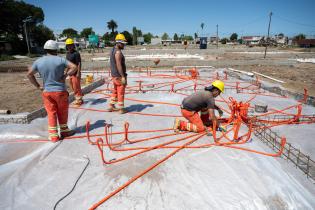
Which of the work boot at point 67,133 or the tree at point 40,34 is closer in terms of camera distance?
the work boot at point 67,133

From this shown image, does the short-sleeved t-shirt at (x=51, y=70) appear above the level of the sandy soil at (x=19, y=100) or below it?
above

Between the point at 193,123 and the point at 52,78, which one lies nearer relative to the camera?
the point at 52,78

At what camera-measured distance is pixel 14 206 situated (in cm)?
237

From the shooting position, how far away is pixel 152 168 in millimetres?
3014

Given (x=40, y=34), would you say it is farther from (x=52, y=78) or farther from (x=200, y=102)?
(x=200, y=102)

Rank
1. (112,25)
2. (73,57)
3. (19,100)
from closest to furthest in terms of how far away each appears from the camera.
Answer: (73,57)
(19,100)
(112,25)

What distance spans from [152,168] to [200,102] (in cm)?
→ 163

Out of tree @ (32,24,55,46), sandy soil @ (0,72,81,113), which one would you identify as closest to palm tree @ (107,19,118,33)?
tree @ (32,24,55,46)

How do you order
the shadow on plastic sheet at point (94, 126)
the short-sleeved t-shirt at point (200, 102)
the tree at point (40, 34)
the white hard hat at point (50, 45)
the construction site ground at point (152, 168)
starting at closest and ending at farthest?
the construction site ground at point (152, 168), the white hard hat at point (50, 45), the short-sleeved t-shirt at point (200, 102), the shadow on plastic sheet at point (94, 126), the tree at point (40, 34)

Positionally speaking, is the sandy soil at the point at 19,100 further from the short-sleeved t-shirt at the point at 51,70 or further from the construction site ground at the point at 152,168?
the short-sleeved t-shirt at the point at 51,70

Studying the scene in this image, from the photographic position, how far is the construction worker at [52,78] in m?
3.61

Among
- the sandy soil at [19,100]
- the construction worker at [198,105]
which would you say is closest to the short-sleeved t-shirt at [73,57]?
the sandy soil at [19,100]

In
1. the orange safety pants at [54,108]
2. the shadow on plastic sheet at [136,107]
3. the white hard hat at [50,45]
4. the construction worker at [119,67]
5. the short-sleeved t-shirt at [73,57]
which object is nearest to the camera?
the white hard hat at [50,45]

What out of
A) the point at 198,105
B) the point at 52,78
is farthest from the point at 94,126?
the point at 198,105
